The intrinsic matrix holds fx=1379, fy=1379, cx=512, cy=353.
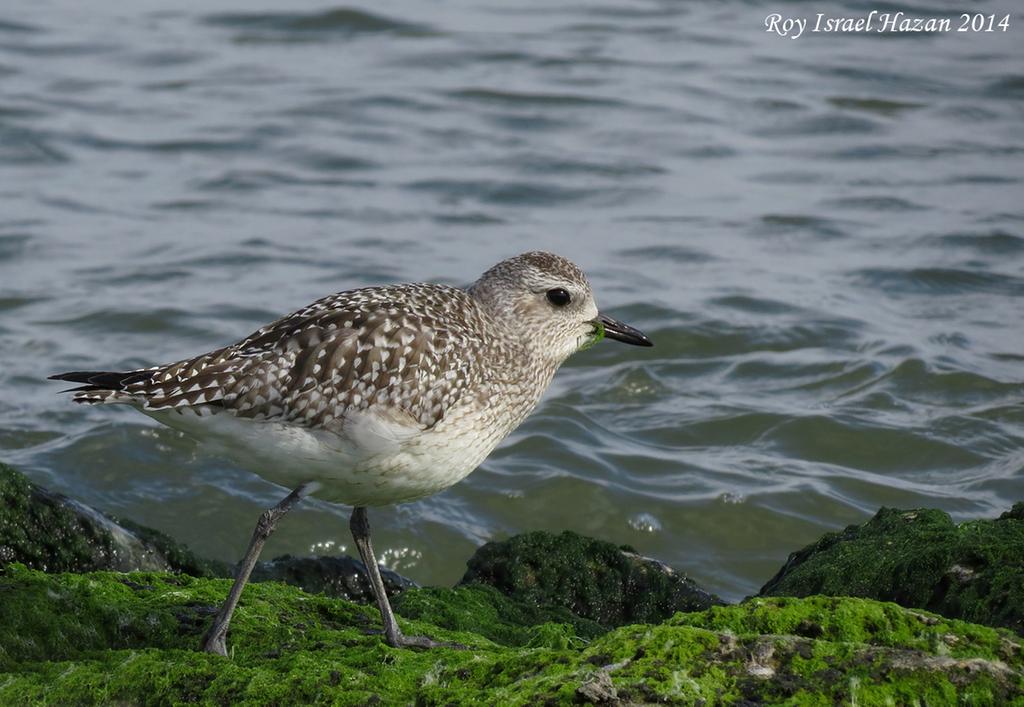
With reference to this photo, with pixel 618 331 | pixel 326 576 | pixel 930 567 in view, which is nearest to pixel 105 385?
pixel 326 576

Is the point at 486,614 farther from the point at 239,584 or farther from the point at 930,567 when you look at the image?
the point at 930,567

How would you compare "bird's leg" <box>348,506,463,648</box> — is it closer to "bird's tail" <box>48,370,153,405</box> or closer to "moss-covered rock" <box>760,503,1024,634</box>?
"bird's tail" <box>48,370,153,405</box>

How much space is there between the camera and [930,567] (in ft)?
20.6

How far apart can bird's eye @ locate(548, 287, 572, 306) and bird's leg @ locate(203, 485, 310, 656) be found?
2.00 metres

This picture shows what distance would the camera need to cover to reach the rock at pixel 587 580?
310 inches

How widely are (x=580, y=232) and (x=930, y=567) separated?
11.0 metres

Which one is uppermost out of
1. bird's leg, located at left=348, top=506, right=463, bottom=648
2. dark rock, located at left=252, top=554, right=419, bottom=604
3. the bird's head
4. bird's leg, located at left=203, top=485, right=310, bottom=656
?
the bird's head

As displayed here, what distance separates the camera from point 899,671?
433 centimetres

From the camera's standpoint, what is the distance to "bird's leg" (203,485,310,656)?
5.63m

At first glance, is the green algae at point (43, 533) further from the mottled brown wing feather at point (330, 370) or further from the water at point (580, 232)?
the water at point (580, 232)

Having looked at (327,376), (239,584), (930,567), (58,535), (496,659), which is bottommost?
(58,535)

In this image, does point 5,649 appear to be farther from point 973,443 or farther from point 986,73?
point 986,73

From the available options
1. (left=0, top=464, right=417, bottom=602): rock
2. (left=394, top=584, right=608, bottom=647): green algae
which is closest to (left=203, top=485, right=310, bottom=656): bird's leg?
(left=394, top=584, right=608, bottom=647): green algae

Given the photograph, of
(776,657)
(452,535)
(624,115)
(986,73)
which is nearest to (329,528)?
(452,535)
